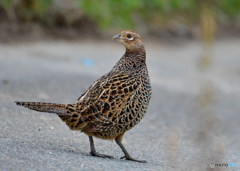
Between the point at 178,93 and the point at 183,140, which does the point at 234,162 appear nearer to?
the point at 183,140

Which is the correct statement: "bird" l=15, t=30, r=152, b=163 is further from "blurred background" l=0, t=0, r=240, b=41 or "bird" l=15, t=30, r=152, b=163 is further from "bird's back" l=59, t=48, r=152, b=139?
"blurred background" l=0, t=0, r=240, b=41

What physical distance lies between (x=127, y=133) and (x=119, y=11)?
11.3 meters

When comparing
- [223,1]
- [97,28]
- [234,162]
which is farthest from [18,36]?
[223,1]

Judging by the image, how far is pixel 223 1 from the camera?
21.2 metres

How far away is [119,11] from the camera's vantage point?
16.7 m

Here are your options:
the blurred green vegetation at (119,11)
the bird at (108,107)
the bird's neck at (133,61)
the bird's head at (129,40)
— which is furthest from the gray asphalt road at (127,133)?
the blurred green vegetation at (119,11)

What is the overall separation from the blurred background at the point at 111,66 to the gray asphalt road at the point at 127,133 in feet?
0.04

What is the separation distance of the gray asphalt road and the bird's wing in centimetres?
42

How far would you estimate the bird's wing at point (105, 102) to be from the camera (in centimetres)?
418

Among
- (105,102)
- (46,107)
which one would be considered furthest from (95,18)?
(46,107)

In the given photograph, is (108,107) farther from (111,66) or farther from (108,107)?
(111,66)

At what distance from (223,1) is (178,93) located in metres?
13.3

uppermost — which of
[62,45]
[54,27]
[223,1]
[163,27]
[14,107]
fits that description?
[223,1]

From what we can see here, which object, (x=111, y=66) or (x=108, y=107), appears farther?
(x=111, y=66)
